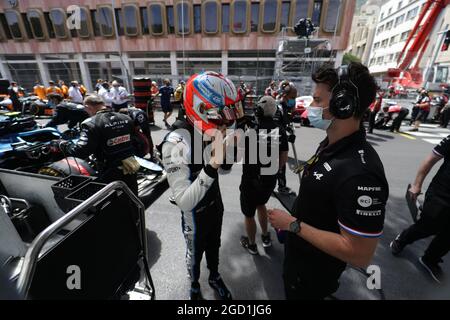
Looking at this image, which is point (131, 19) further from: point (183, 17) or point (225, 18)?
point (225, 18)

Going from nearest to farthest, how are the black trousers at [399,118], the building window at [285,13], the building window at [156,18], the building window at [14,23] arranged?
the black trousers at [399,118] < the building window at [285,13] < the building window at [156,18] < the building window at [14,23]

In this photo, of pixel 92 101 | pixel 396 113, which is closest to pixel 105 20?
pixel 92 101

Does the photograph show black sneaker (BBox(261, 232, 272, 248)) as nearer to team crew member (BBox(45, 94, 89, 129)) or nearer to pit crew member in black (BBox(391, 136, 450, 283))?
pit crew member in black (BBox(391, 136, 450, 283))

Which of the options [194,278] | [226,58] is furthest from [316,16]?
[194,278]

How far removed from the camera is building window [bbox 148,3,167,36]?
1976 centimetres

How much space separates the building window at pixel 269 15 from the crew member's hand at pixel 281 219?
21709 mm

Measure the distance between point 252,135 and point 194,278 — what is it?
4.94 ft

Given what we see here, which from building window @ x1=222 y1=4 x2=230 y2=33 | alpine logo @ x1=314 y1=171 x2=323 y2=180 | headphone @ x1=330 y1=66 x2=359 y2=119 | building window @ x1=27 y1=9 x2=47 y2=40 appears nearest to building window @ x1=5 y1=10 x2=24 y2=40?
building window @ x1=27 y1=9 x2=47 y2=40

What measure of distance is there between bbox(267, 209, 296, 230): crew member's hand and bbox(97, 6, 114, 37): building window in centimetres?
2614

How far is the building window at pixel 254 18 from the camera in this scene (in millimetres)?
18766

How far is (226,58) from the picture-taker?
20312 millimetres

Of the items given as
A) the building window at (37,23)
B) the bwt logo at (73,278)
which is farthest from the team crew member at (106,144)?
the building window at (37,23)

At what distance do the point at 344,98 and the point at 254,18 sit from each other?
22.0m

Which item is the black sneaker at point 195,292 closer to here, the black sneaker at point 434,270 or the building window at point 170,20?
the black sneaker at point 434,270
